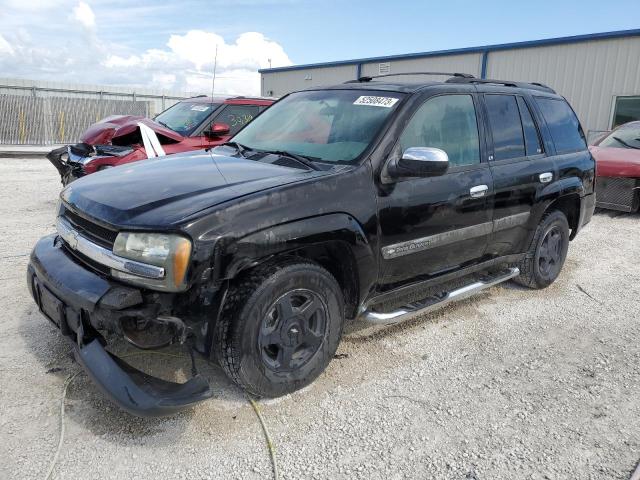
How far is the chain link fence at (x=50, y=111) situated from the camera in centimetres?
1847

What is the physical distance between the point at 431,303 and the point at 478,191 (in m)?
0.88

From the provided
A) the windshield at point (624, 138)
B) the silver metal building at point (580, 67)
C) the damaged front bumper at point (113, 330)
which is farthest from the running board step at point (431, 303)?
the silver metal building at point (580, 67)

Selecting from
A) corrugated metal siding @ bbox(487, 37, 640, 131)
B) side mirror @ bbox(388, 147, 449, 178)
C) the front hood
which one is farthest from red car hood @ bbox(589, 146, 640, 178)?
corrugated metal siding @ bbox(487, 37, 640, 131)

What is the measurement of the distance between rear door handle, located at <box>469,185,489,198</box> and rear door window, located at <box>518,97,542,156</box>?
33.3 inches

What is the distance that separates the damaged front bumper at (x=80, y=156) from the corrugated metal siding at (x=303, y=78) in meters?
16.8

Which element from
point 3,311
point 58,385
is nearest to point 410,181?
point 58,385

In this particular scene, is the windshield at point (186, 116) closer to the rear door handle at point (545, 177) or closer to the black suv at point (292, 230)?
the black suv at point (292, 230)

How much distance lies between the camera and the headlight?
2.46m

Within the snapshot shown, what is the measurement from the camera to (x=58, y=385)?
306 cm

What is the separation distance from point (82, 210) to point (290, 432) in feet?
5.40

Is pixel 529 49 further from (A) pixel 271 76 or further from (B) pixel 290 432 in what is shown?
(B) pixel 290 432

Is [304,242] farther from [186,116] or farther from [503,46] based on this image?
[503,46]

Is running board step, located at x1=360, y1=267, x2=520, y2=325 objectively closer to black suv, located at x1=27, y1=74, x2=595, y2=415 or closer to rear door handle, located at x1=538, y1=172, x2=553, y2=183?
black suv, located at x1=27, y1=74, x2=595, y2=415

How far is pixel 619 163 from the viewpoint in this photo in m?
8.42
